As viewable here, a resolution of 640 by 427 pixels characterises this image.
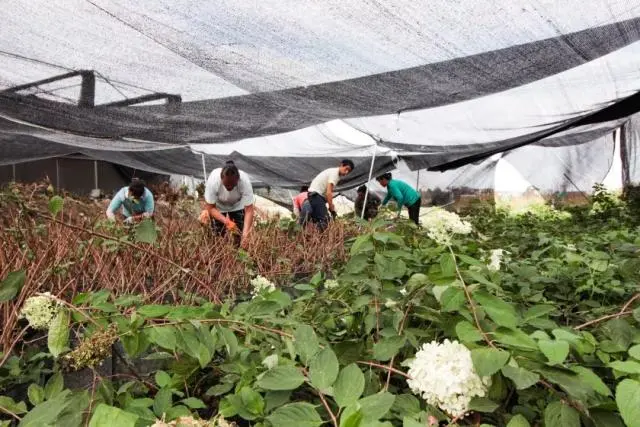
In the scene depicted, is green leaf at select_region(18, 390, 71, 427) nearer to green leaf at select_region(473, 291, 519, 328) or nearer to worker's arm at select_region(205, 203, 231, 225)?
green leaf at select_region(473, 291, 519, 328)

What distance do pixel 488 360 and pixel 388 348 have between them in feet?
0.69

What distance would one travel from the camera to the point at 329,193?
6.00 metres

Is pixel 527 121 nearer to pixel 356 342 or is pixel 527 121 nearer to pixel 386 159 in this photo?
pixel 386 159

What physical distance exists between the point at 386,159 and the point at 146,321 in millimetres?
7396

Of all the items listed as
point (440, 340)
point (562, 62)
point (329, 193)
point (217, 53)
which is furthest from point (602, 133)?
point (440, 340)

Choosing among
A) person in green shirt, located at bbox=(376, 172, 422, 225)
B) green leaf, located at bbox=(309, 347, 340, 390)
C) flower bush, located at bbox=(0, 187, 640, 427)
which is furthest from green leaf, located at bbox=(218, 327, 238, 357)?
person in green shirt, located at bbox=(376, 172, 422, 225)

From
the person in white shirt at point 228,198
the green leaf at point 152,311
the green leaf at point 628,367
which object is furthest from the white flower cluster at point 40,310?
the person in white shirt at point 228,198

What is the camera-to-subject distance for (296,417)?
0.63 m

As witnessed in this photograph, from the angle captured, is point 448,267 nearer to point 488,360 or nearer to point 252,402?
point 488,360

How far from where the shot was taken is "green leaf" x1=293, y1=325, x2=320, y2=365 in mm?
758

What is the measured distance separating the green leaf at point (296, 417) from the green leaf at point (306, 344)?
104 millimetres

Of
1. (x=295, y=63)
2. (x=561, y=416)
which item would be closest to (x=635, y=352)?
(x=561, y=416)

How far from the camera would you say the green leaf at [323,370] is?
673 millimetres

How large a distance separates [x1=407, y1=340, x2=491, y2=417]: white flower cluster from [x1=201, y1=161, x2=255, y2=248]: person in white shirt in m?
3.18
